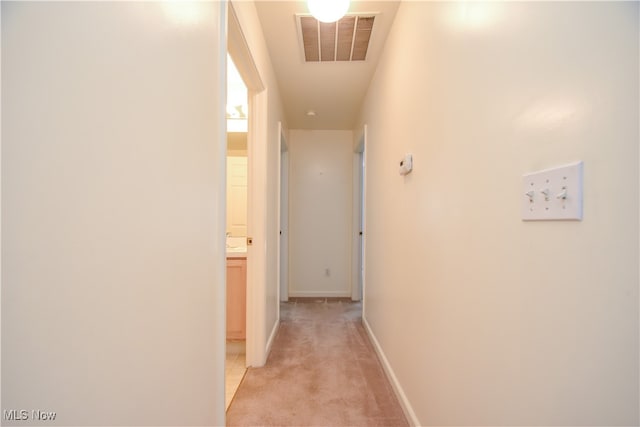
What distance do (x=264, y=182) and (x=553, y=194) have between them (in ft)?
6.19

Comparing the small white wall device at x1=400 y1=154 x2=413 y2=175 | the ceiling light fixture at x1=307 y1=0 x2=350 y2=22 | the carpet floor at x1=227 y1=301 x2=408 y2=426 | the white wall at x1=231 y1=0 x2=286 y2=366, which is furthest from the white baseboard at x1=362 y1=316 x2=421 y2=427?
the ceiling light fixture at x1=307 y1=0 x2=350 y2=22

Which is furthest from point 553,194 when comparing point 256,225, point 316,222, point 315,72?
point 316,222

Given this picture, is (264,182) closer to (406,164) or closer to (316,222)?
(406,164)

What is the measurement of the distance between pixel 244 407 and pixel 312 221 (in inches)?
113

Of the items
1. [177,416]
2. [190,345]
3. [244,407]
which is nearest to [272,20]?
[190,345]

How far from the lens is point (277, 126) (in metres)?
2.92

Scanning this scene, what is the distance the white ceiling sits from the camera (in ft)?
6.41

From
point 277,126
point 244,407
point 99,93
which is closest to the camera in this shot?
point 99,93

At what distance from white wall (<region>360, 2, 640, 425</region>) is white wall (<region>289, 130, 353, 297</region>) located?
2804mm

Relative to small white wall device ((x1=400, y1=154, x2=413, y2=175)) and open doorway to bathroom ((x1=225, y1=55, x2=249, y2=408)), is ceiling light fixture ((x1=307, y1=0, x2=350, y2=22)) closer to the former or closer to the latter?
open doorway to bathroom ((x1=225, y1=55, x2=249, y2=408))

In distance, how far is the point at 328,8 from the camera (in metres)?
1.68

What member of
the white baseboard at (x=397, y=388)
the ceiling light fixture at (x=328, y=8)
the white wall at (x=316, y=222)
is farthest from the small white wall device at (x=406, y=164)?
the white wall at (x=316, y=222)

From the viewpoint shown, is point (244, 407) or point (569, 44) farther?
point (244, 407)

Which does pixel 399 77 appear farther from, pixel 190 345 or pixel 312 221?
pixel 312 221
